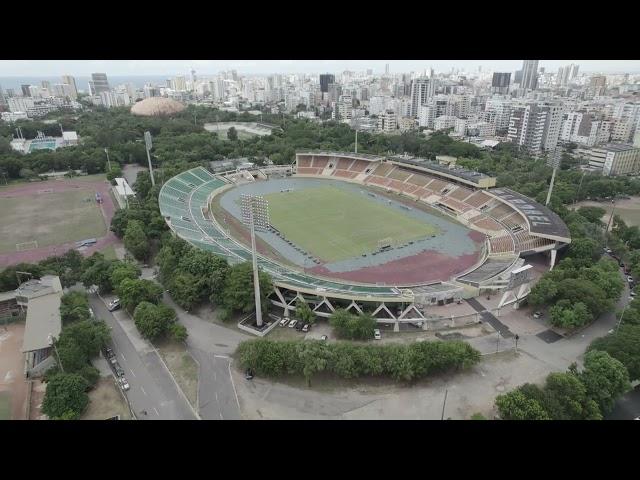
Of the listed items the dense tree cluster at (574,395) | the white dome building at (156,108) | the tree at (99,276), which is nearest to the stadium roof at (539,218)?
the dense tree cluster at (574,395)

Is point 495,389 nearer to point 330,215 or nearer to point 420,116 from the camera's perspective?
point 330,215

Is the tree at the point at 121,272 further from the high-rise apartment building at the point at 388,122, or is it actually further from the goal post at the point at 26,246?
the high-rise apartment building at the point at 388,122

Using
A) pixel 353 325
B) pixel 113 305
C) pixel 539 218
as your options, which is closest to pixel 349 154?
pixel 539 218

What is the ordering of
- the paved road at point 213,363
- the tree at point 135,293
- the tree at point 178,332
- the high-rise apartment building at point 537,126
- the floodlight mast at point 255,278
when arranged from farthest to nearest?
the high-rise apartment building at point 537,126 → the tree at point 135,293 → the floodlight mast at point 255,278 → the tree at point 178,332 → the paved road at point 213,363

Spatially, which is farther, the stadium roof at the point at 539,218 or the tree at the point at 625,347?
the stadium roof at the point at 539,218

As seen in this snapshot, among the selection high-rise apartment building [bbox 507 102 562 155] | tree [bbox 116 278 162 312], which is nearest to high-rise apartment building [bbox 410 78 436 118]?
high-rise apartment building [bbox 507 102 562 155]
